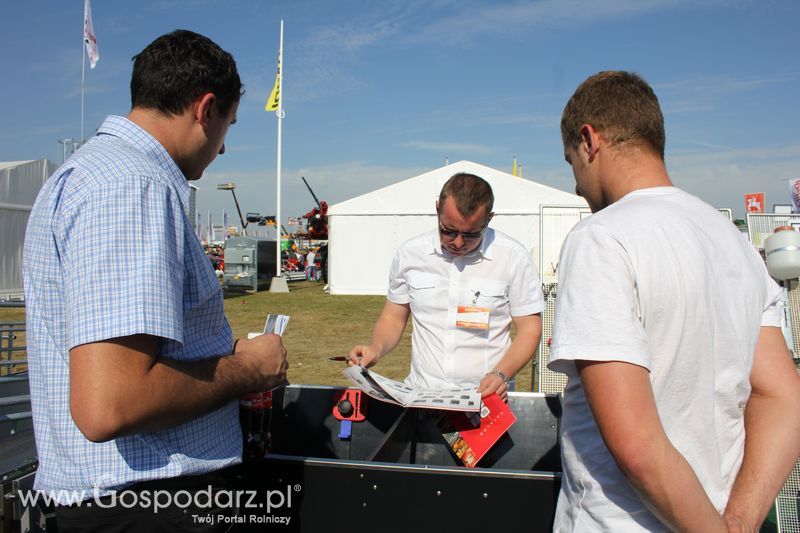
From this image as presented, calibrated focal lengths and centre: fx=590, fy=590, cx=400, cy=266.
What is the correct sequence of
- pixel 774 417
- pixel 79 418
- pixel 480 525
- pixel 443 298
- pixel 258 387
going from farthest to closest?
pixel 443 298 → pixel 480 525 → pixel 258 387 → pixel 774 417 → pixel 79 418

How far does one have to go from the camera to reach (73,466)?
123cm

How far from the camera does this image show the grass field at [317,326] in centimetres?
765

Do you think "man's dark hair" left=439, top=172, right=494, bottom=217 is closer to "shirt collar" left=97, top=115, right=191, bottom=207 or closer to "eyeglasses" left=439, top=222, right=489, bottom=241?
"eyeglasses" left=439, top=222, right=489, bottom=241

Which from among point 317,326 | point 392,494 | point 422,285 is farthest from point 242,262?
point 392,494

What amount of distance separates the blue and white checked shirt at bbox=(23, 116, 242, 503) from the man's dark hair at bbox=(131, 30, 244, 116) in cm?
8

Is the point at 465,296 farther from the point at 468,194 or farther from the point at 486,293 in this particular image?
the point at 468,194

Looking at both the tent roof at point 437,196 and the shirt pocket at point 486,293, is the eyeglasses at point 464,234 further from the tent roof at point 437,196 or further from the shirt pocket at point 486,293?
the tent roof at point 437,196

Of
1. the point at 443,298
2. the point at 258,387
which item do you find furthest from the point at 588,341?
the point at 443,298

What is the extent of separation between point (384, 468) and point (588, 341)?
2.68ft

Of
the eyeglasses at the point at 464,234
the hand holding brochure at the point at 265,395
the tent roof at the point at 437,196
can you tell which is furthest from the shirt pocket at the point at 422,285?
the tent roof at the point at 437,196

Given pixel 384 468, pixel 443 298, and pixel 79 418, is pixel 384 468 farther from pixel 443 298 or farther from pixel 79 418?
pixel 443 298

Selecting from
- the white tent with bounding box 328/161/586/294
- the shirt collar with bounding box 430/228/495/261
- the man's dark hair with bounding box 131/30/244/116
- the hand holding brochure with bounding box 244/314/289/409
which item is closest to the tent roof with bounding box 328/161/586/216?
the white tent with bounding box 328/161/586/294

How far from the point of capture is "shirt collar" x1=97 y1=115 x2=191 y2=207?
1.28m

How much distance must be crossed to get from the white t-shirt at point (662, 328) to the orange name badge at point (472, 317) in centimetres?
143
